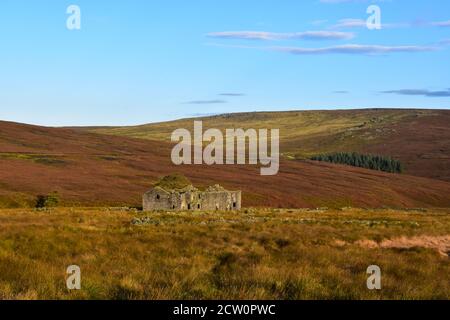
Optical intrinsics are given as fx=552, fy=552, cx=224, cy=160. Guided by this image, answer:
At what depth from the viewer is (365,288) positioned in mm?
11742

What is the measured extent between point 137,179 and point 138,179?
0.18 meters

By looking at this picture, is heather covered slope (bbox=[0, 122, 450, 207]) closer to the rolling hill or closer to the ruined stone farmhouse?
the rolling hill

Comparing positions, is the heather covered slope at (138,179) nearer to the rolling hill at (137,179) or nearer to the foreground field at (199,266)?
the rolling hill at (137,179)

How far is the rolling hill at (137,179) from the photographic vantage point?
2697 inches

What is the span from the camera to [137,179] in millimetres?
81438

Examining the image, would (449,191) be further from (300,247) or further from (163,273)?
(163,273)

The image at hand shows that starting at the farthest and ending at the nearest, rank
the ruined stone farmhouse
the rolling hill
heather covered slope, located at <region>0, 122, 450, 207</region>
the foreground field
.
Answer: heather covered slope, located at <region>0, 122, 450, 207</region>, the rolling hill, the ruined stone farmhouse, the foreground field

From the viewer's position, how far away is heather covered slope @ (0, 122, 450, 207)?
68.7 metres

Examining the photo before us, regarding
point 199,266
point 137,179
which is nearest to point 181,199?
point 137,179

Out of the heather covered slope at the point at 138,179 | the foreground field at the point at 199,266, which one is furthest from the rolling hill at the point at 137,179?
the foreground field at the point at 199,266

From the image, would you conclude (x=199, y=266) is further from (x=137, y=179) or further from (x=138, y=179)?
(x=138, y=179)

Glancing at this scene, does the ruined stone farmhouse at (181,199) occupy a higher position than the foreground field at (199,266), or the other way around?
the foreground field at (199,266)

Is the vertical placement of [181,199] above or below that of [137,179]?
below

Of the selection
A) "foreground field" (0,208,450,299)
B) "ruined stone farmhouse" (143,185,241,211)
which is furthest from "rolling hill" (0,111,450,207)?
"foreground field" (0,208,450,299)
